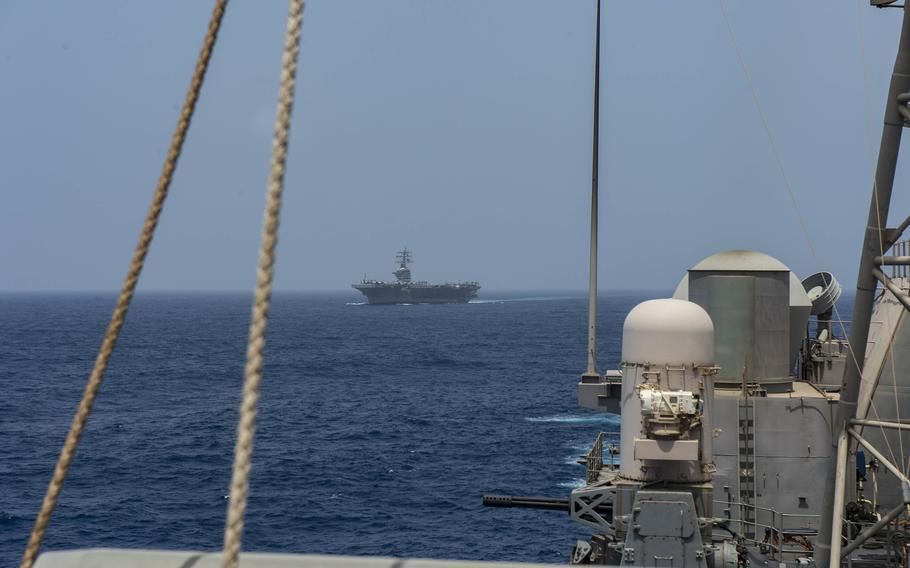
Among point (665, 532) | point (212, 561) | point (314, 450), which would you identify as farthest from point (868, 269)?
point (314, 450)

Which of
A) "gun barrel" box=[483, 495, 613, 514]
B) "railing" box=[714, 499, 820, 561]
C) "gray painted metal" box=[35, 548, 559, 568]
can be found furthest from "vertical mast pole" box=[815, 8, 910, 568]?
"gray painted metal" box=[35, 548, 559, 568]

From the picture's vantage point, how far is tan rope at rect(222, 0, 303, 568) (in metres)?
2.57

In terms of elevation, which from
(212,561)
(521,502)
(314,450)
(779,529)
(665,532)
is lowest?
(314,450)

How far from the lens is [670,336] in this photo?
57.7ft

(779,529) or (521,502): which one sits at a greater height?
(779,529)

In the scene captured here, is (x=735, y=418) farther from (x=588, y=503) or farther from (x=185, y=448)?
(x=185, y=448)

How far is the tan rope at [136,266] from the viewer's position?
330cm

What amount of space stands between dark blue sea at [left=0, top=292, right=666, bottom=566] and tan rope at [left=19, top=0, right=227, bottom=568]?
98.2ft

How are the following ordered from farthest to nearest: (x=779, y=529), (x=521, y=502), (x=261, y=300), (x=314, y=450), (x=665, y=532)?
(x=314, y=450) → (x=521, y=502) → (x=779, y=529) → (x=665, y=532) → (x=261, y=300)

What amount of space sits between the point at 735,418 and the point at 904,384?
12.6ft

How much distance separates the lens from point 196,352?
4397 inches

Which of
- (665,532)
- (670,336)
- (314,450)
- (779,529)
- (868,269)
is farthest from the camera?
(314,450)

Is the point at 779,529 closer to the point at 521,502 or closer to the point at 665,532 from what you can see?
the point at 665,532

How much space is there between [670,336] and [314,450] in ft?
125
